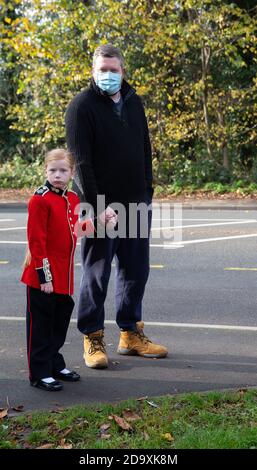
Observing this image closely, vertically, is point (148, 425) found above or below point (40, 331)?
below

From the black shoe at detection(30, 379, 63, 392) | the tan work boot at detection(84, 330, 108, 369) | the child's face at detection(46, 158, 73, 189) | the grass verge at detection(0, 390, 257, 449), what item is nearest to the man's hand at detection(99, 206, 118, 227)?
the child's face at detection(46, 158, 73, 189)

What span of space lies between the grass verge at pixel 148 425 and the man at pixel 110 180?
1192 mm

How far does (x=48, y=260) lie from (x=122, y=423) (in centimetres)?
134

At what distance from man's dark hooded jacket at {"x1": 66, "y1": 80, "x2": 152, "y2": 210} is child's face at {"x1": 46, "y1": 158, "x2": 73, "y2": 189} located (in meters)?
0.26

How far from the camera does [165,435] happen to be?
4258mm

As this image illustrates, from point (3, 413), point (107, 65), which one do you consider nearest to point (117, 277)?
point (107, 65)

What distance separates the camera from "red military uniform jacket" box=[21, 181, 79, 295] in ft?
17.5

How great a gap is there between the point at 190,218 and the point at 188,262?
6.09 metres

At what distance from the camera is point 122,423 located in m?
4.49

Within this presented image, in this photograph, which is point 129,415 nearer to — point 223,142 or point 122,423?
point 122,423

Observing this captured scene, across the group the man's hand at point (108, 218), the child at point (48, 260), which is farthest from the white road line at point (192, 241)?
the child at point (48, 260)

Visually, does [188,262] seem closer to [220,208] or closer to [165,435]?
[165,435]

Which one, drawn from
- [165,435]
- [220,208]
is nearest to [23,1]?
[220,208]
